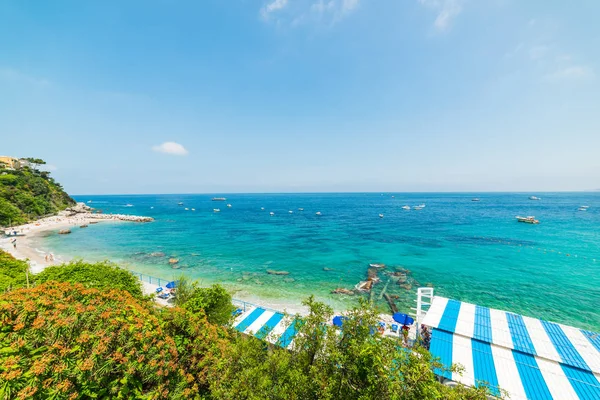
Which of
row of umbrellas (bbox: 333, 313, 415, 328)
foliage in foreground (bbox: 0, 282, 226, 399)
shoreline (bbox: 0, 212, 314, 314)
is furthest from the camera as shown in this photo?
shoreline (bbox: 0, 212, 314, 314)

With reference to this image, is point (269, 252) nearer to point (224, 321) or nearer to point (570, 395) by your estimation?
point (224, 321)

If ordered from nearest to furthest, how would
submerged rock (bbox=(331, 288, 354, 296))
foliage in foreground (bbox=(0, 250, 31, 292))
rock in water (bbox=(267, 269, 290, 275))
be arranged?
1. foliage in foreground (bbox=(0, 250, 31, 292))
2. submerged rock (bbox=(331, 288, 354, 296))
3. rock in water (bbox=(267, 269, 290, 275))

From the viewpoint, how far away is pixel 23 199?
6656 cm

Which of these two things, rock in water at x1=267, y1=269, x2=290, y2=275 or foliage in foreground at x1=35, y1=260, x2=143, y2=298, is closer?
foliage in foreground at x1=35, y1=260, x2=143, y2=298

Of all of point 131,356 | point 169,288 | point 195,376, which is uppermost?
point 131,356

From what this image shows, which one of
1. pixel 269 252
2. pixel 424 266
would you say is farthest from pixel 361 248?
→ pixel 269 252

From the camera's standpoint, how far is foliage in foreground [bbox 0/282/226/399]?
5.64m

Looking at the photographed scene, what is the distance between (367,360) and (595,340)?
15.3m

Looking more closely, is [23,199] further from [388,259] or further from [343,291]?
[388,259]

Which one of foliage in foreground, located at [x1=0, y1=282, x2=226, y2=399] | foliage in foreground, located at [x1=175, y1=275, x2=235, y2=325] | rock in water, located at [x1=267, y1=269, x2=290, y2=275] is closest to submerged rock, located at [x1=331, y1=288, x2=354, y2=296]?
rock in water, located at [x1=267, y1=269, x2=290, y2=275]

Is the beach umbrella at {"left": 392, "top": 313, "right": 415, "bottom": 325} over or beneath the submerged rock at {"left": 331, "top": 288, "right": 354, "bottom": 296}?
over

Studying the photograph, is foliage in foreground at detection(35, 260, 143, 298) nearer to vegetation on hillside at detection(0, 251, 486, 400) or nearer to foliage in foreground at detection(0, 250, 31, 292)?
foliage in foreground at detection(0, 250, 31, 292)

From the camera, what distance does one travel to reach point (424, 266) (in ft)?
113

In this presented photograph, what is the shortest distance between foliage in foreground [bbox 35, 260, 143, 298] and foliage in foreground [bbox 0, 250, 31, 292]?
2.66ft
